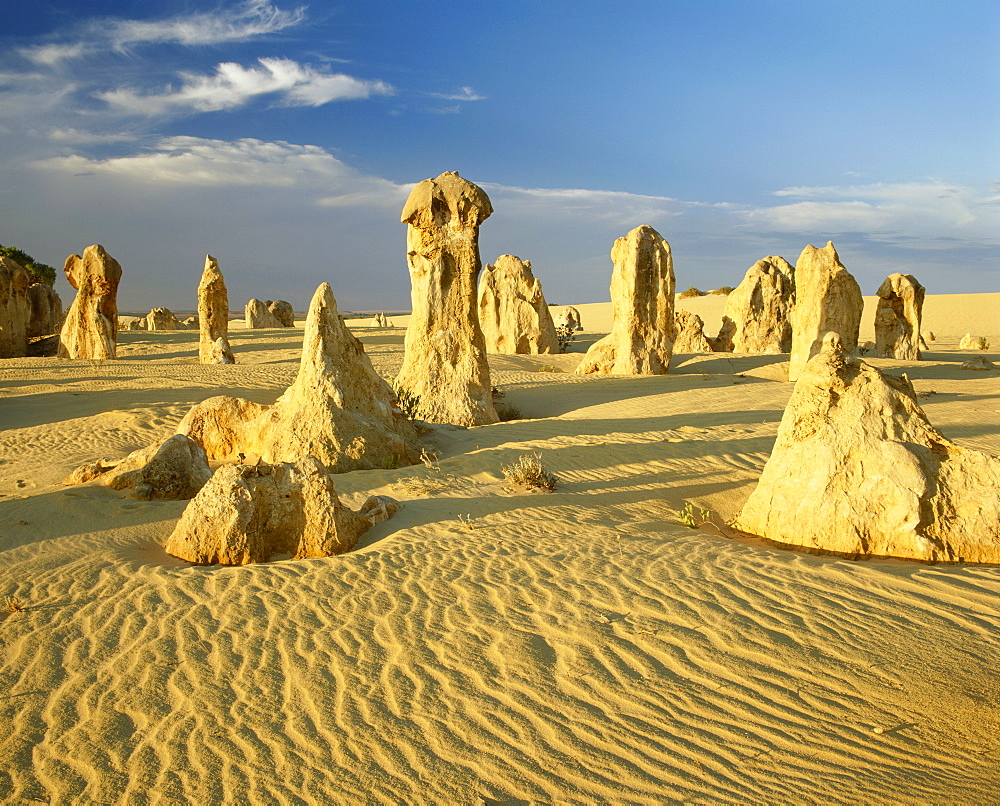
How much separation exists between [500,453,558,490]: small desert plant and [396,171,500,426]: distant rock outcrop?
4454 millimetres

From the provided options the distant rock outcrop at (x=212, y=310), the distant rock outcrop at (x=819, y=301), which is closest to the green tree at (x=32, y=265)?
the distant rock outcrop at (x=212, y=310)

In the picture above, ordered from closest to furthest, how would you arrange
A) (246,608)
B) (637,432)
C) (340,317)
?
1. (246,608)
2. (340,317)
3. (637,432)

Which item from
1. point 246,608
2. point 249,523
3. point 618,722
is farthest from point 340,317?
point 618,722

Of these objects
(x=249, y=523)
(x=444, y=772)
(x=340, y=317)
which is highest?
(x=340, y=317)

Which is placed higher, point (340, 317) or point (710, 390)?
point (340, 317)

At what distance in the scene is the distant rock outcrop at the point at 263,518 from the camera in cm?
544

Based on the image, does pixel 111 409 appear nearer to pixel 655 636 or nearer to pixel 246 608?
pixel 246 608

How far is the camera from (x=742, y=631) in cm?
413

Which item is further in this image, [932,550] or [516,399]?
[516,399]

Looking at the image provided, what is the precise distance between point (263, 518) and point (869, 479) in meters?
4.72

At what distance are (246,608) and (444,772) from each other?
2026 mm

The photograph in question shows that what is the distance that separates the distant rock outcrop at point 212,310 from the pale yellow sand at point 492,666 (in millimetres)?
14725

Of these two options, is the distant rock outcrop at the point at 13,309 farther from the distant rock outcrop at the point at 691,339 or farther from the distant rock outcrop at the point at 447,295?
the distant rock outcrop at the point at 691,339

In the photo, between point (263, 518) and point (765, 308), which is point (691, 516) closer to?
point (263, 518)
